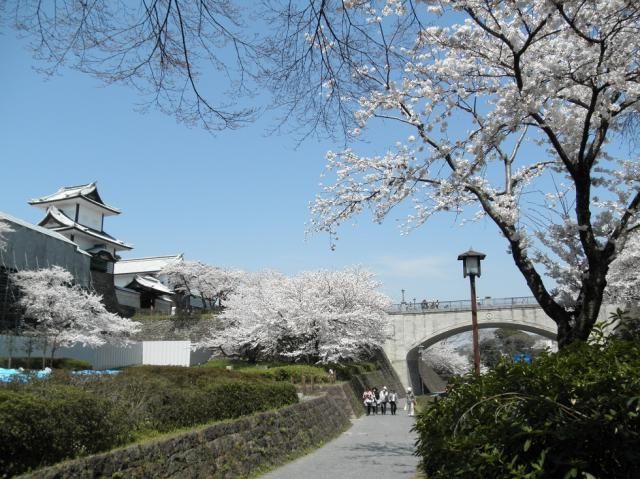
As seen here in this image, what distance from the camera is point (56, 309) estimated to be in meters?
25.6

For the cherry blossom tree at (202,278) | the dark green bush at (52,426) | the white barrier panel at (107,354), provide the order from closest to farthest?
the dark green bush at (52,426) → the white barrier panel at (107,354) → the cherry blossom tree at (202,278)

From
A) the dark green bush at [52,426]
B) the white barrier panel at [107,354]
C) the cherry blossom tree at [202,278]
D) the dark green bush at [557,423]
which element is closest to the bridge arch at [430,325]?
the cherry blossom tree at [202,278]

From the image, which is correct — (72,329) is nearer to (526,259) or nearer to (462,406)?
(526,259)

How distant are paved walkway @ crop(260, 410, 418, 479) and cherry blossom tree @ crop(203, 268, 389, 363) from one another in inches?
393

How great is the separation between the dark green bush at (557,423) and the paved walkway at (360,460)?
3999 mm

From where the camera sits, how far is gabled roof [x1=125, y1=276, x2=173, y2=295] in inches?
1729

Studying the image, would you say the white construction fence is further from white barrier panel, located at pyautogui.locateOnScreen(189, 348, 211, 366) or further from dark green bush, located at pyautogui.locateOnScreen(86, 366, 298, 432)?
dark green bush, located at pyautogui.locateOnScreen(86, 366, 298, 432)

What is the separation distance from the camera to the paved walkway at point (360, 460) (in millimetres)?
8641

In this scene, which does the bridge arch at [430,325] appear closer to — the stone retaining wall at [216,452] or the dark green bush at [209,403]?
the stone retaining wall at [216,452]

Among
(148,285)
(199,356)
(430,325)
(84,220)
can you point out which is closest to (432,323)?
(430,325)

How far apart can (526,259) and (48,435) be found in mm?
6252

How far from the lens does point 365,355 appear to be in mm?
36219

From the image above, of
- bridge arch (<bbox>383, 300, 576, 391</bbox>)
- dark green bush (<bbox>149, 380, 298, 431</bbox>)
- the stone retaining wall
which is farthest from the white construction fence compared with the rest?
dark green bush (<bbox>149, 380, 298, 431</bbox>)

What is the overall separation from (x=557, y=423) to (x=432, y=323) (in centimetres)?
3997
